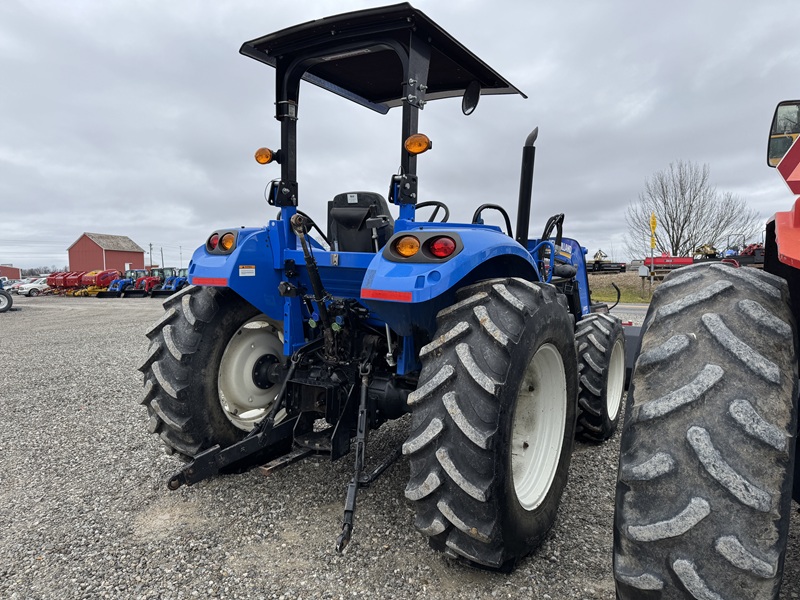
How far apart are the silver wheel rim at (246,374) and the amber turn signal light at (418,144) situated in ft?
5.15

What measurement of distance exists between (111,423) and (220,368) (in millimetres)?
2426

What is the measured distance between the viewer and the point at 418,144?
271 cm

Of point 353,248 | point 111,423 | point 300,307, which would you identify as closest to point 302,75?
point 353,248

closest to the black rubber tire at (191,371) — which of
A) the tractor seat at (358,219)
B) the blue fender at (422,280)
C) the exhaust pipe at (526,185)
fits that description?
the tractor seat at (358,219)

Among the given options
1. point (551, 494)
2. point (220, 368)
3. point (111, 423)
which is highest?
point (220, 368)

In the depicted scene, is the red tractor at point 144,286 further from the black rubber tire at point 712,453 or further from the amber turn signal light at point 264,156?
the black rubber tire at point 712,453

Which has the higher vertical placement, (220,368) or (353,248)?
(353,248)

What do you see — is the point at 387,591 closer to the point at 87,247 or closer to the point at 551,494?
the point at 551,494

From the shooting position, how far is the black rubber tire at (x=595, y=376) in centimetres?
398

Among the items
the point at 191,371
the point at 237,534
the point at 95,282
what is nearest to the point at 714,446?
the point at 237,534

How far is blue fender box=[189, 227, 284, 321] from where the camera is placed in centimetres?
302

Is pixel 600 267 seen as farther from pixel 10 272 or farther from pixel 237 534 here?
pixel 10 272

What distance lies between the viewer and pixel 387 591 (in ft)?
7.58

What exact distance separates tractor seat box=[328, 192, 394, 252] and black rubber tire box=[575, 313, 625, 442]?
181 cm
